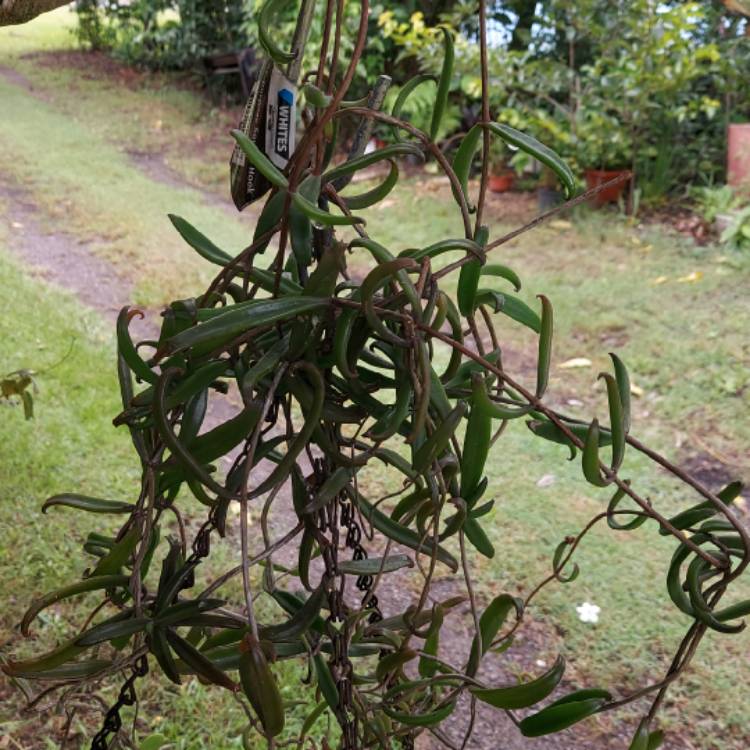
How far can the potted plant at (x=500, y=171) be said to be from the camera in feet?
14.8

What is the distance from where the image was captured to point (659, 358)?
8.94 ft

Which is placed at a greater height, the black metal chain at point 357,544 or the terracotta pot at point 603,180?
the black metal chain at point 357,544

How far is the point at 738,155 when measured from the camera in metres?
3.82

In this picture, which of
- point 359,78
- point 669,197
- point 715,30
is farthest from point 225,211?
point 715,30

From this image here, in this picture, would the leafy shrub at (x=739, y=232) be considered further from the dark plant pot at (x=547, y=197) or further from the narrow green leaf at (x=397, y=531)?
the narrow green leaf at (x=397, y=531)

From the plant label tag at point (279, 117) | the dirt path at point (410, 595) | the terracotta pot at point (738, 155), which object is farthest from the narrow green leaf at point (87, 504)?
the terracotta pot at point (738, 155)

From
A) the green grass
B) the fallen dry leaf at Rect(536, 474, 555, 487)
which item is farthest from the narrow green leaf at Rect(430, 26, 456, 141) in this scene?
the fallen dry leaf at Rect(536, 474, 555, 487)

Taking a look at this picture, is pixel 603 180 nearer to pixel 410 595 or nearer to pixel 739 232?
pixel 739 232

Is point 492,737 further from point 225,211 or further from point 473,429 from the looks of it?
point 225,211

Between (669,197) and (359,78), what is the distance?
188 cm

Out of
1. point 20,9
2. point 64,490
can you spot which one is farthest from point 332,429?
point 64,490

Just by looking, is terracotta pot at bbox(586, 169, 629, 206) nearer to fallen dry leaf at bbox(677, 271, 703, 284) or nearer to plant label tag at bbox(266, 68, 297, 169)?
fallen dry leaf at bbox(677, 271, 703, 284)

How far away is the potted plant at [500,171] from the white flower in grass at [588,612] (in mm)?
3068

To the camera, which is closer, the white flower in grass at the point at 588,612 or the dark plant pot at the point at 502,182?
the white flower in grass at the point at 588,612
